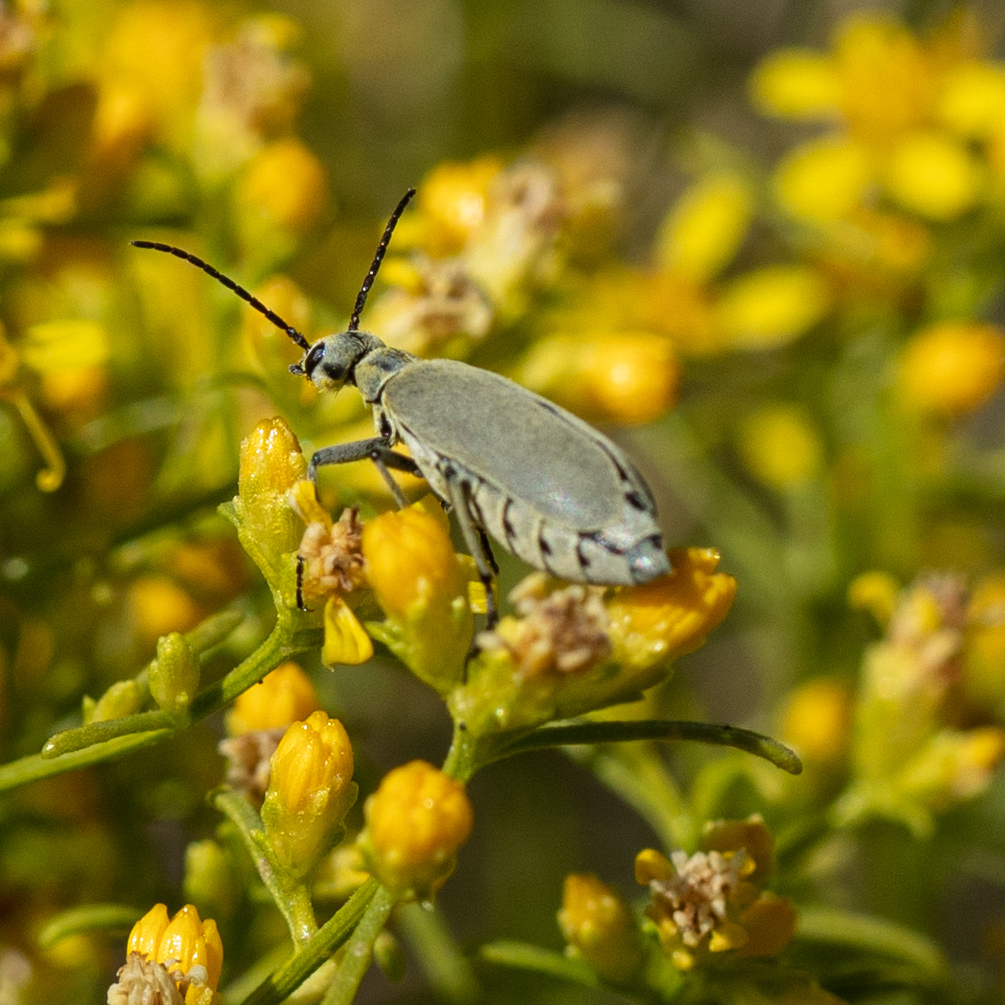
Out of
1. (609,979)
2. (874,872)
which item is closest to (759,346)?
(874,872)

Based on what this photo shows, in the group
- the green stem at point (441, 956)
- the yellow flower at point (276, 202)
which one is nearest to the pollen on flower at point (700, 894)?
the green stem at point (441, 956)

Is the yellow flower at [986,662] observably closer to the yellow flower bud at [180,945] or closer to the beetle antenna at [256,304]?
the beetle antenna at [256,304]

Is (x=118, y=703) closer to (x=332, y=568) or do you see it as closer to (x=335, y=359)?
(x=332, y=568)

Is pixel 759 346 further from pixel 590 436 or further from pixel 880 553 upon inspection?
pixel 590 436

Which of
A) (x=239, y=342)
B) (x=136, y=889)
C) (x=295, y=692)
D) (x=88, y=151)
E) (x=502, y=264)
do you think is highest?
(x=88, y=151)

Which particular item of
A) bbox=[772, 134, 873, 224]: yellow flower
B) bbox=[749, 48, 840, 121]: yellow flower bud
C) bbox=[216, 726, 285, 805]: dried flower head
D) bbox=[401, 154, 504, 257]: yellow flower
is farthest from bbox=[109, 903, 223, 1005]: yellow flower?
bbox=[749, 48, 840, 121]: yellow flower bud

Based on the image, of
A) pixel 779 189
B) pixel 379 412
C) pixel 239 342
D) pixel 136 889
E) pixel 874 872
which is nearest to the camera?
pixel 379 412
